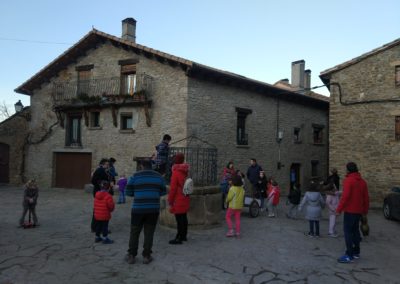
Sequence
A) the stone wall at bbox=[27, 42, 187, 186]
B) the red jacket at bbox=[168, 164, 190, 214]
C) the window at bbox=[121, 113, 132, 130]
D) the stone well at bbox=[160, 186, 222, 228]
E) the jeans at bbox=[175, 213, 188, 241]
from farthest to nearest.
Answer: the window at bbox=[121, 113, 132, 130]
the stone wall at bbox=[27, 42, 187, 186]
the stone well at bbox=[160, 186, 222, 228]
the jeans at bbox=[175, 213, 188, 241]
the red jacket at bbox=[168, 164, 190, 214]

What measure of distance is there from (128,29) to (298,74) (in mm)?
12158

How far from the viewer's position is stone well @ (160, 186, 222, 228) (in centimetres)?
838

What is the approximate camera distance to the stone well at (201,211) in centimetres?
838

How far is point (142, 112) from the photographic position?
15.7 m

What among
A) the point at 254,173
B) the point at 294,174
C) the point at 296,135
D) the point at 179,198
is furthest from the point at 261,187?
the point at 296,135

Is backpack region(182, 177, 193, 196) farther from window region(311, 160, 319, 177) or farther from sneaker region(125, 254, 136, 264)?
window region(311, 160, 319, 177)

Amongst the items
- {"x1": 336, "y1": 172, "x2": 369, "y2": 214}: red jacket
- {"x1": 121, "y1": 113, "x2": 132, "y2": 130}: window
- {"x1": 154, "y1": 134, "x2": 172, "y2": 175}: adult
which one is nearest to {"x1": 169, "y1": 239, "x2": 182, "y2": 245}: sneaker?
{"x1": 154, "y1": 134, "x2": 172, "y2": 175}: adult

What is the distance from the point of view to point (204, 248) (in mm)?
6684

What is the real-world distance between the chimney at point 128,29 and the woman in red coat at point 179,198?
518 inches

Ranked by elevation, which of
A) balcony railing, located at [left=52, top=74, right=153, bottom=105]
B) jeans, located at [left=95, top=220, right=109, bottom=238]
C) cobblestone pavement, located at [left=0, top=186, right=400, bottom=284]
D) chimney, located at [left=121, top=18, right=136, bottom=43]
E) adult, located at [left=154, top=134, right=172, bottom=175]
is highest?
chimney, located at [left=121, top=18, right=136, bottom=43]

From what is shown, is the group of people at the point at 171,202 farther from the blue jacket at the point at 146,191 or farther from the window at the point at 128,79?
the window at the point at 128,79

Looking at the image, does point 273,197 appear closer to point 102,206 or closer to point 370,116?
point 102,206

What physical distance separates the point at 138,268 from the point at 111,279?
0.56m

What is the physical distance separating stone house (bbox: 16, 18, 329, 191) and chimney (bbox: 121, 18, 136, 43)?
53 millimetres
